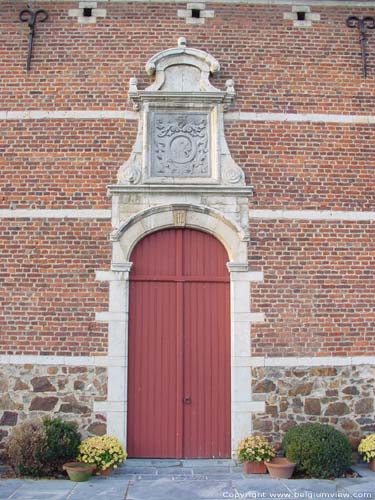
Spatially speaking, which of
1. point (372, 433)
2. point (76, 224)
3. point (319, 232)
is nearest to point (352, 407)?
point (372, 433)

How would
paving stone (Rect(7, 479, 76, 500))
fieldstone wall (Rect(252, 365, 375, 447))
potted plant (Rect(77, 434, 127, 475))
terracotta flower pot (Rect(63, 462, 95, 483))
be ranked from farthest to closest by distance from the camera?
1. fieldstone wall (Rect(252, 365, 375, 447))
2. potted plant (Rect(77, 434, 127, 475))
3. terracotta flower pot (Rect(63, 462, 95, 483))
4. paving stone (Rect(7, 479, 76, 500))

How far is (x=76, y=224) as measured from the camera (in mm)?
8000

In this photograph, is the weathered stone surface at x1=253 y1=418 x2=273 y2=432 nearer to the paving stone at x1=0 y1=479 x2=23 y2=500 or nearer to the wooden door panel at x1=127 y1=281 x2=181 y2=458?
the wooden door panel at x1=127 y1=281 x2=181 y2=458

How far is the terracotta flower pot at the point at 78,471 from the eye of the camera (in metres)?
6.66

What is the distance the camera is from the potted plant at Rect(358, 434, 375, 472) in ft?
23.6

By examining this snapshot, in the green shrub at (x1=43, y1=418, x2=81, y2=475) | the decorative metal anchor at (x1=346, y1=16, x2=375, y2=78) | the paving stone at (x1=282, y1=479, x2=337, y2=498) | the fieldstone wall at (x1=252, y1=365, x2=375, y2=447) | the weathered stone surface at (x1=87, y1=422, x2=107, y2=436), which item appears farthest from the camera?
the decorative metal anchor at (x1=346, y1=16, x2=375, y2=78)

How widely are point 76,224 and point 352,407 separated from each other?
4.67m

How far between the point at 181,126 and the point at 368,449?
205 inches

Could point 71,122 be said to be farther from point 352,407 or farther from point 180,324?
point 352,407

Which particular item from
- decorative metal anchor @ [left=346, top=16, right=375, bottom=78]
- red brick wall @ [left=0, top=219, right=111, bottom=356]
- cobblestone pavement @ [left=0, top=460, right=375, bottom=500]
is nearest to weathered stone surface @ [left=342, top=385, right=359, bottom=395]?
cobblestone pavement @ [left=0, top=460, right=375, bottom=500]

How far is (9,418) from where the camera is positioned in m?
7.51

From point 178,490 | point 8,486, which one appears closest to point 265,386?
point 178,490

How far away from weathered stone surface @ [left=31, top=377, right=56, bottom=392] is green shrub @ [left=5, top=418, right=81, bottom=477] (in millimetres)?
572

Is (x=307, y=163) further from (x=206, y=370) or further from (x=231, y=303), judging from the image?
(x=206, y=370)
